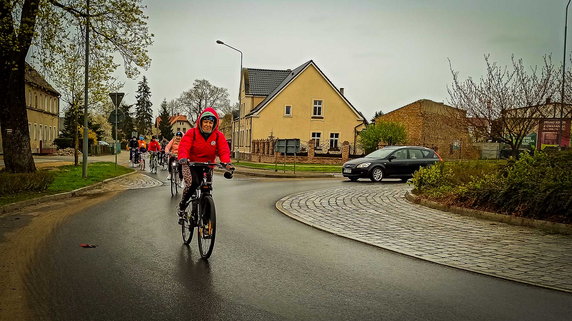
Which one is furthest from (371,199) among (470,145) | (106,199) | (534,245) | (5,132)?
(470,145)

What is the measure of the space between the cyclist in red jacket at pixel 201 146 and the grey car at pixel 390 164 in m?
13.7

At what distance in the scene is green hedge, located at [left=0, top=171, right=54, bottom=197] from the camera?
37.6 ft

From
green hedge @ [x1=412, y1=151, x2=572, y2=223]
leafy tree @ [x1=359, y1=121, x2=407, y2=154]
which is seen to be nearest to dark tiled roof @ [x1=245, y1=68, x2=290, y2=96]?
leafy tree @ [x1=359, y1=121, x2=407, y2=154]

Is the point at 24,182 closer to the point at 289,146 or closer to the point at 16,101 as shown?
the point at 16,101

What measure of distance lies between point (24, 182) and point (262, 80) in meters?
44.6

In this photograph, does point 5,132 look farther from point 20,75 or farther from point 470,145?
point 470,145

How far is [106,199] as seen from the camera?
12.4 m

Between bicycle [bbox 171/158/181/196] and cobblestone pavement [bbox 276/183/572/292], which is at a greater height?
bicycle [bbox 171/158/181/196]

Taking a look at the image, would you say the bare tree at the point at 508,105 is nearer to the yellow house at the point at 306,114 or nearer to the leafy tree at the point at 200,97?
the yellow house at the point at 306,114

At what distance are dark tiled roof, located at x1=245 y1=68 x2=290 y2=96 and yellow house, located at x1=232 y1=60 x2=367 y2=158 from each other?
163 inches

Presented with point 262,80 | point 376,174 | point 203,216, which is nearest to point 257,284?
point 203,216

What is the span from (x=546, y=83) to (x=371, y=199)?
802 cm

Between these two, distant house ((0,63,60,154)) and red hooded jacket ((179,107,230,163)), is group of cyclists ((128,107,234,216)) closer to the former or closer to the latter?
red hooded jacket ((179,107,230,163))

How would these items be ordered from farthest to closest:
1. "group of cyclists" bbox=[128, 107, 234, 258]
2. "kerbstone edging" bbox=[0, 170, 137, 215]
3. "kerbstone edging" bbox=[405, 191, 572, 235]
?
"kerbstone edging" bbox=[0, 170, 137, 215], "kerbstone edging" bbox=[405, 191, 572, 235], "group of cyclists" bbox=[128, 107, 234, 258]
